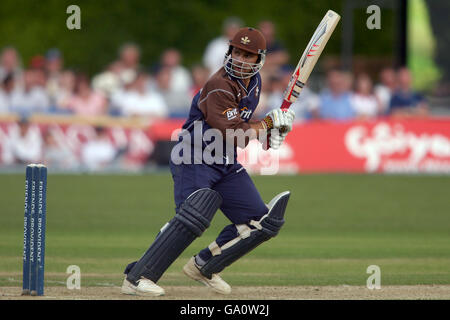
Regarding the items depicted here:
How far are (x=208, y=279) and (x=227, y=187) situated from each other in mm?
850

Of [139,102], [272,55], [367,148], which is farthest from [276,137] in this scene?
[139,102]

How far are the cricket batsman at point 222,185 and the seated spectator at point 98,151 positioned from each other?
35.0 feet

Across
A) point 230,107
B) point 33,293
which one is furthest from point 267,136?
point 33,293

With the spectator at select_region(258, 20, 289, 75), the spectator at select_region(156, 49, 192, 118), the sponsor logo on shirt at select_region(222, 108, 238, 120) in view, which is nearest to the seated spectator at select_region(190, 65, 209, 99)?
the spectator at select_region(156, 49, 192, 118)

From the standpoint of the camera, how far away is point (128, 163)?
1817 centimetres

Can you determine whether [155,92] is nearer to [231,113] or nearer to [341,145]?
[341,145]

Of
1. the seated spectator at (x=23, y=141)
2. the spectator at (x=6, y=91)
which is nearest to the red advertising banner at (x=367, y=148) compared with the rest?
the seated spectator at (x=23, y=141)

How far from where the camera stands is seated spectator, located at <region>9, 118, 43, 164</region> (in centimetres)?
1744

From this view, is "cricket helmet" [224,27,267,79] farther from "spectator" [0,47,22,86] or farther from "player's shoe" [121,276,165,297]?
"spectator" [0,47,22,86]

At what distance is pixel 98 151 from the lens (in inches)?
706

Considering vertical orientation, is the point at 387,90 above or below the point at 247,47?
above

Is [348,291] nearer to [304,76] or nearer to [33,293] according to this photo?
[304,76]

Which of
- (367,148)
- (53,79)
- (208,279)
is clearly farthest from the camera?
(53,79)
